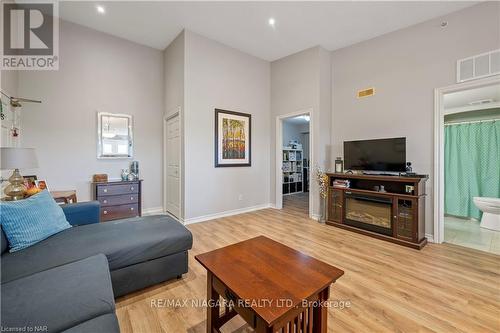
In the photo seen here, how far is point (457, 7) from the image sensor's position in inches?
109

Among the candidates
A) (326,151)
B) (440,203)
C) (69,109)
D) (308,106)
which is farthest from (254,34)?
(440,203)

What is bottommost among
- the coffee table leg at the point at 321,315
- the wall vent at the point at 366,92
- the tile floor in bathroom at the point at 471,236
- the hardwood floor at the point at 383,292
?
the hardwood floor at the point at 383,292

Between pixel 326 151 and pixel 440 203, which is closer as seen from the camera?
pixel 440 203

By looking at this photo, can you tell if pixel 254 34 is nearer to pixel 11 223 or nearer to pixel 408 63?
pixel 408 63

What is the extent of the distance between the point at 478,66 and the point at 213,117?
3.79 meters

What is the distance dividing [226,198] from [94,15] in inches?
145

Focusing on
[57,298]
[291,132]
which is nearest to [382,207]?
[57,298]

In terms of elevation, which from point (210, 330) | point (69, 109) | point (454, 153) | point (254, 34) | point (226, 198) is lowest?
point (210, 330)

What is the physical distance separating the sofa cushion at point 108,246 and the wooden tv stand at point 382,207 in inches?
102

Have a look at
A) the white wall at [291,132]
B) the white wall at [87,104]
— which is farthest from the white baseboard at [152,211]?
the white wall at [291,132]

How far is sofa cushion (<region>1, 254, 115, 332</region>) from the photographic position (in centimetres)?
90

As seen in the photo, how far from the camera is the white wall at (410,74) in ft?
8.94

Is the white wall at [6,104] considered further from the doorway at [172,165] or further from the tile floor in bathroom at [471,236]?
the tile floor in bathroom at [471,236]

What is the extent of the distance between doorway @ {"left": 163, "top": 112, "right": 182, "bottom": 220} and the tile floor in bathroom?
428 centimetres
